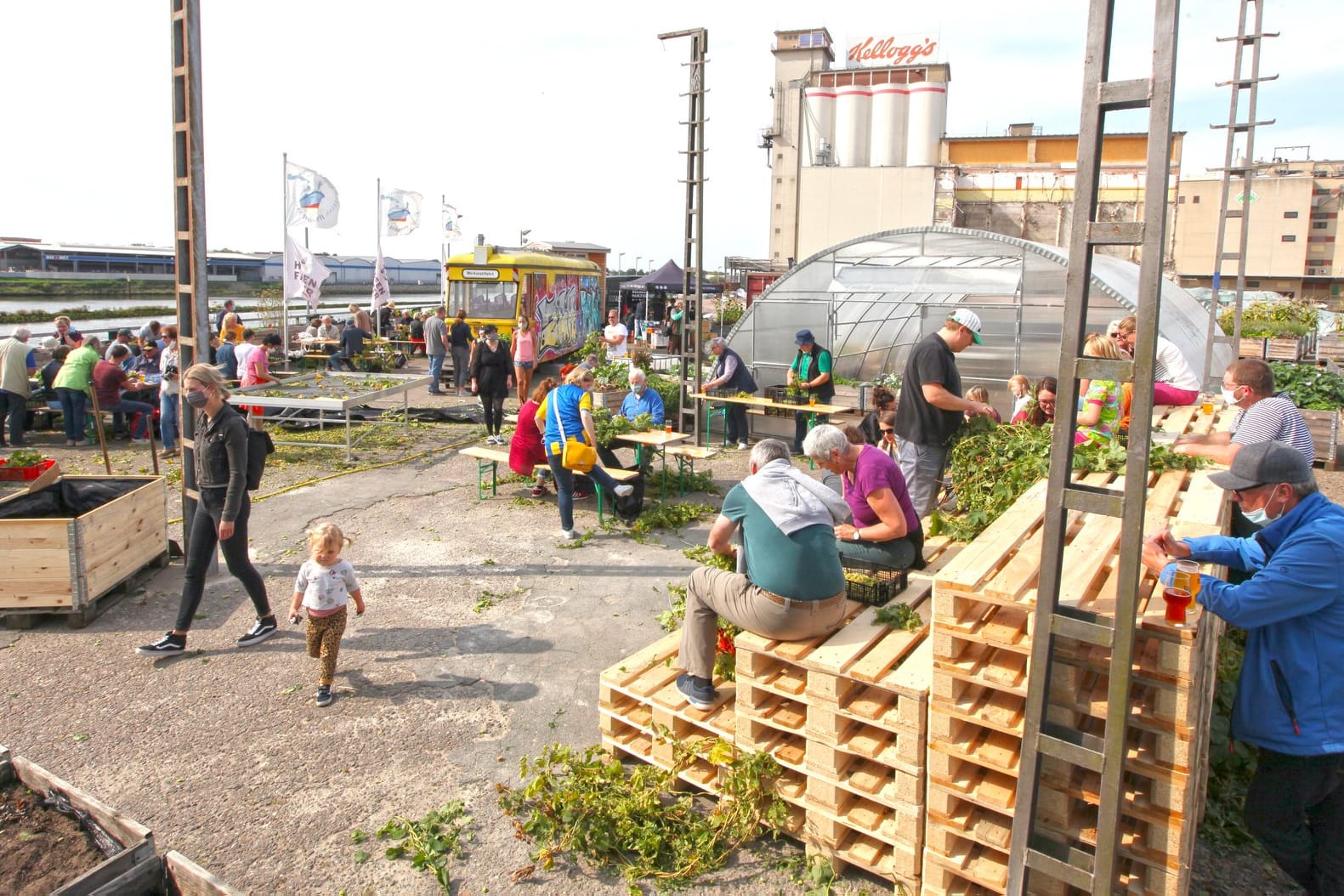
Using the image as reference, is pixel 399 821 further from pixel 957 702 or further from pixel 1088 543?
pixel 1088 543

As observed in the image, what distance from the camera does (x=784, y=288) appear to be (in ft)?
55.8

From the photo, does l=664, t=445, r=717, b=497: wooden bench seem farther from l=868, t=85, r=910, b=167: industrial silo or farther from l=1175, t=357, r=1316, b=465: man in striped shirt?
l=868, t=85, r=910, b=167: industrial silo

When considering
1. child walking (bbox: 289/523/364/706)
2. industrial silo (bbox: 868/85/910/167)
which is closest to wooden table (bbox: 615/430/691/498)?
child walking (bbox: 289/523/364/706)

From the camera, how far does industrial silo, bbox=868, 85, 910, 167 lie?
217ft

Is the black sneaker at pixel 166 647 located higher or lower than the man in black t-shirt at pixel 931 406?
lower

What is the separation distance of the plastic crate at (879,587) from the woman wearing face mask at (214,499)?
4.45 m

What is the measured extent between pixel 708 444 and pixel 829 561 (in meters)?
10.2

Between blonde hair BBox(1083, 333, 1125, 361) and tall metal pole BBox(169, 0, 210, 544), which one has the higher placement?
tall metal pole BBox(169, 0, 210, 544)

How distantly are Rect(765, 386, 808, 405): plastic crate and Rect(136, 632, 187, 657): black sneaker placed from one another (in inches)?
359

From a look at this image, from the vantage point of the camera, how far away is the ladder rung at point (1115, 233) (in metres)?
2.85

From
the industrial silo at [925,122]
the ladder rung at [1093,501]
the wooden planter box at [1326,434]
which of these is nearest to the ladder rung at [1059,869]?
the ladder rung at [1093,501]

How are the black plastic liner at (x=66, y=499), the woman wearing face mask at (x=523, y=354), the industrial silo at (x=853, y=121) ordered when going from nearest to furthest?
the black plastic liner at (x=66, y=499) → the woman wearing face mask at (x=523, y=354) → the industrial silo at (x=853, y=121)

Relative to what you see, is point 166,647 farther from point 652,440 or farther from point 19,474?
point 652,440

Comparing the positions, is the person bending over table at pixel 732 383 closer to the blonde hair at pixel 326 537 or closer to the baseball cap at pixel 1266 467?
the blonde hair at pixel 326 537
